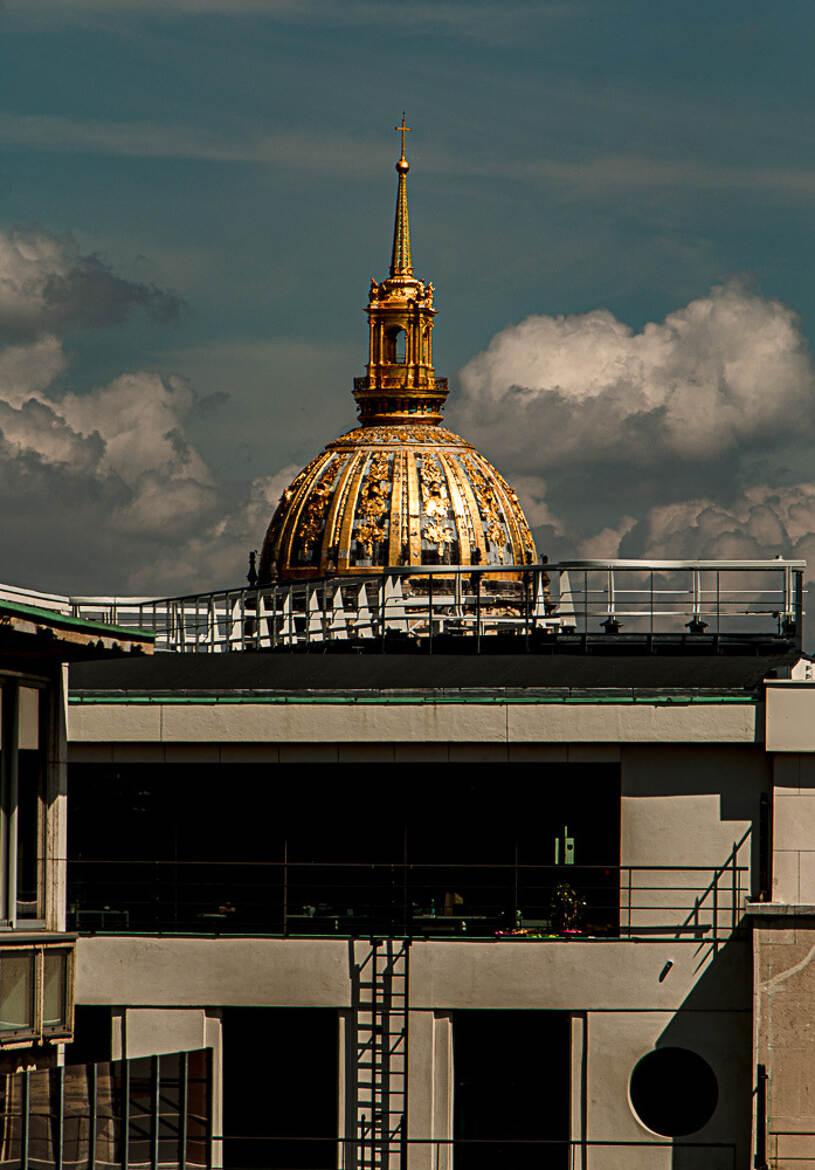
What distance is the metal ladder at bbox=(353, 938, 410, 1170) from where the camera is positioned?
36344 millimetres

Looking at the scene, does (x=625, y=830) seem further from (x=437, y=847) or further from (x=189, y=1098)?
(x=189, y=1098)

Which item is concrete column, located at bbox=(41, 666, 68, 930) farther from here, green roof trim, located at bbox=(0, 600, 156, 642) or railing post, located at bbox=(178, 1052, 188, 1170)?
railing post, located at bbox=(178, 1052, 188, 1170)

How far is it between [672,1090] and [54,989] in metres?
10.6

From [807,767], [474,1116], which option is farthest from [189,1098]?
[807,767]

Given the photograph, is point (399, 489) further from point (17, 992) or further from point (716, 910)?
point (17, 992)

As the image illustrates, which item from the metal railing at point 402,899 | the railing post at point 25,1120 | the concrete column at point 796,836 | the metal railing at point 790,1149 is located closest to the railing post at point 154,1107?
the railing post at point 25,1120

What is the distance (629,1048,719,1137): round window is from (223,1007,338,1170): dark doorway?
5.02 metres

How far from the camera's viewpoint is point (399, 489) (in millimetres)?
154500

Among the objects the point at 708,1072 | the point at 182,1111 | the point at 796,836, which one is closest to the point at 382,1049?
the point at 708,1072

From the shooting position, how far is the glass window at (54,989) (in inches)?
1187

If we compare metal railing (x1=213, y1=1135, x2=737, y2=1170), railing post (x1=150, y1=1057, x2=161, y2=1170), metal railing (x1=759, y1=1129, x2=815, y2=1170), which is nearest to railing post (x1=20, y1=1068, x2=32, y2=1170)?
railing post (x1=150, y1=1057, x2=161, y2=1170)

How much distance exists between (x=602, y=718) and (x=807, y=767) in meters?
3.27

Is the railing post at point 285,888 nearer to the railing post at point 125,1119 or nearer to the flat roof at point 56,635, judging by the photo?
the flat roof at point 56,635

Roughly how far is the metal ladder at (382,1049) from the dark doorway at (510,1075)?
3.76 feet
